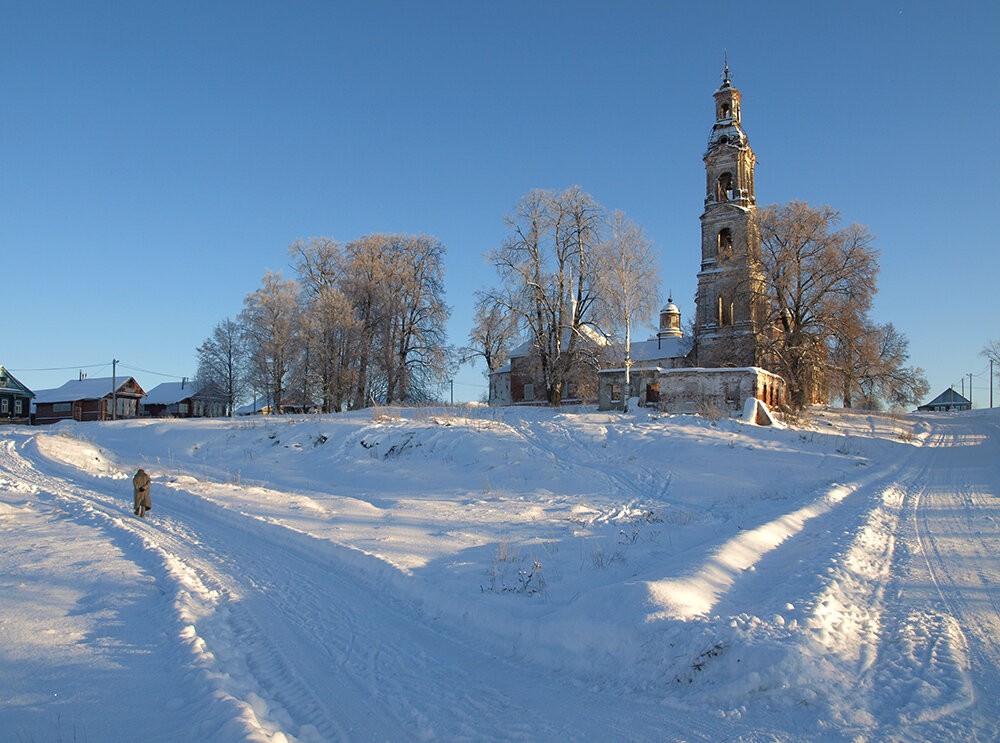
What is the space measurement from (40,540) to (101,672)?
19.3 feet

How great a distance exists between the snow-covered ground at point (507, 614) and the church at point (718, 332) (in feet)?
43.1

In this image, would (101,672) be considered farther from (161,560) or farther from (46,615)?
(161,560)

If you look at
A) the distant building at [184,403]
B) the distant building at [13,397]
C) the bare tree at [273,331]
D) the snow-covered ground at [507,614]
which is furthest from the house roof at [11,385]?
the snow-covered ground at [507,614]

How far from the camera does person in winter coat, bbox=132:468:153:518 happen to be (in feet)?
35.3

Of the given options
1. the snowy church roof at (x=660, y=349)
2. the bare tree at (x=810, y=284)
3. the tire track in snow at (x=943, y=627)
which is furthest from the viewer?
the snowy church roof at (x=660, y=349)

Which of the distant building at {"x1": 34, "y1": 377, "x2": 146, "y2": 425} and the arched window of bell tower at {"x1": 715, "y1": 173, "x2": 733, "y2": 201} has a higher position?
the arched window of bell tower at {"x1": 715, "y1": 173, "x2": 733, "y2": 201}

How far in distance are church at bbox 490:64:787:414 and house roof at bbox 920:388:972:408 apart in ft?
193

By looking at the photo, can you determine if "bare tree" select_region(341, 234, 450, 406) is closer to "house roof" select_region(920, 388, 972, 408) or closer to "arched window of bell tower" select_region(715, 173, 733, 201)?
"arched window of bell tower" select_region(715, 173, 733, 201)

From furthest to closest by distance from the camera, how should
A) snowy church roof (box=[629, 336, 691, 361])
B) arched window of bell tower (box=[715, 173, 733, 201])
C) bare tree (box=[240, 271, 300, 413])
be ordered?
snowy church roof (box=[629, 336, 691, 361]) → arched window of bell tower (box=[715, 173, 733, 201]) → bare tree (box=[240, 271, 300, 413])

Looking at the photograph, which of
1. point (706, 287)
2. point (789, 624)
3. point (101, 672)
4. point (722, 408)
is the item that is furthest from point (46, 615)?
point (706, 287)

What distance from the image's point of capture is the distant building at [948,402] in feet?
286

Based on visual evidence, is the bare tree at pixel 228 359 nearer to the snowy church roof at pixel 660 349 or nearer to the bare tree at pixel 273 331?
the bare tree at pixel 273 331

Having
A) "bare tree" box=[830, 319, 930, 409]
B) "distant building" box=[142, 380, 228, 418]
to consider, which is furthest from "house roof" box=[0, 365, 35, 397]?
"bare tree" box=[830, 319, 930, 409]

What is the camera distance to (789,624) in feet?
16.6
